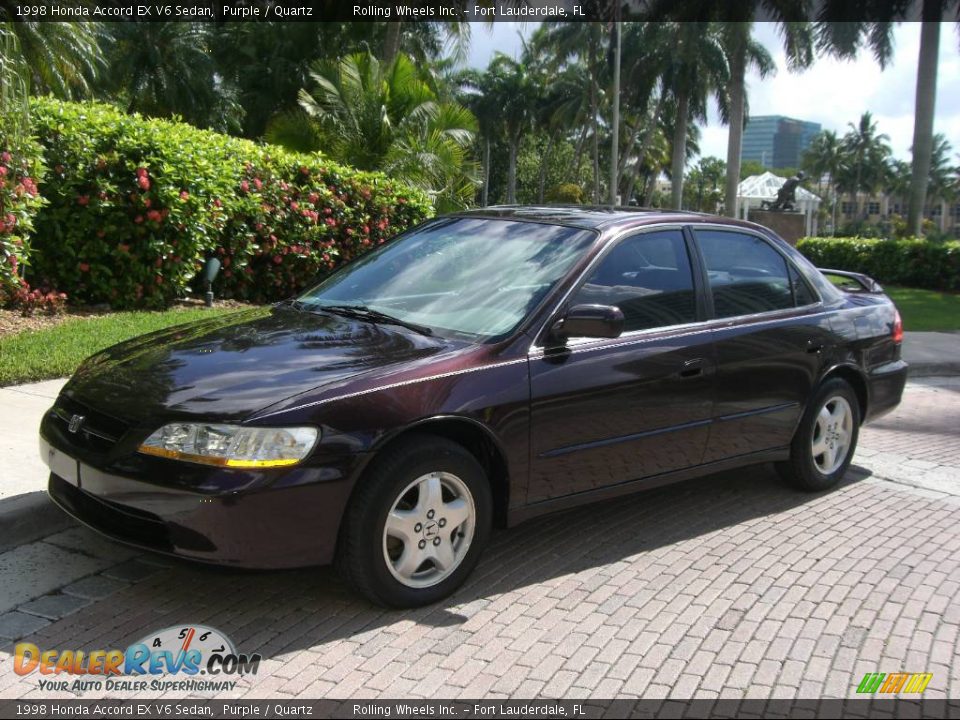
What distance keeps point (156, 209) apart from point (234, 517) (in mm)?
7443

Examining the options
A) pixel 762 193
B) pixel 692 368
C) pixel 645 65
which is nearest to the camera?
pixel 692 368

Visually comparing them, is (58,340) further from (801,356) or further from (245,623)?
(801,356)

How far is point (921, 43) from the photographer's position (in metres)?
28.7

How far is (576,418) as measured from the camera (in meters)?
4.50

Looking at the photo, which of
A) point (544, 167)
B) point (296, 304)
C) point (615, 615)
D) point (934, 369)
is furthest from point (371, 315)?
point (544, 167)

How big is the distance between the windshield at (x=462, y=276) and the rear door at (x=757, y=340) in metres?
0.97

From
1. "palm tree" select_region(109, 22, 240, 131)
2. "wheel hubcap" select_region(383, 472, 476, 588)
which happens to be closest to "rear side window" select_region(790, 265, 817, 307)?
"wheel hubcap" select_region(383, 472, 476, 588)

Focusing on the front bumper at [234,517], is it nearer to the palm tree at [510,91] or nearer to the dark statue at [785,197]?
the dark statue at [785,197]

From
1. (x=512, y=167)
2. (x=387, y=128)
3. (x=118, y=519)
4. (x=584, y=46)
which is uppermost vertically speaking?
(x=584, y=46)

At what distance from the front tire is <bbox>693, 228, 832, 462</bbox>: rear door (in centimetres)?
166

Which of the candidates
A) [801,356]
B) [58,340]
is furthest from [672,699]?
[58,340]

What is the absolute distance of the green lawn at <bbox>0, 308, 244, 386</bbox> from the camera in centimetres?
751

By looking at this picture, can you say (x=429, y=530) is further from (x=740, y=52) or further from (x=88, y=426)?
(x=740, y=52)
